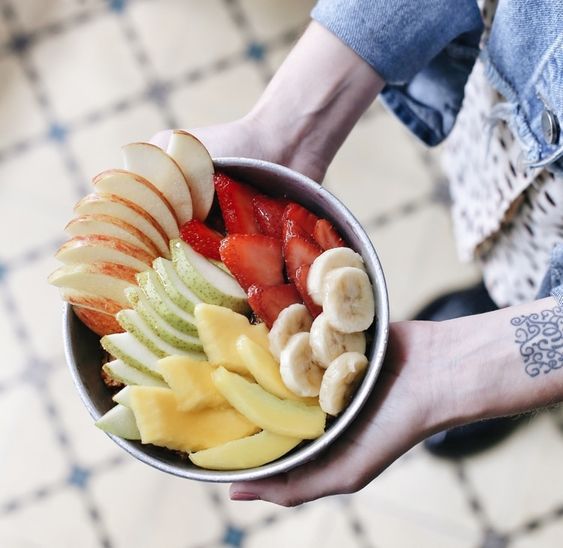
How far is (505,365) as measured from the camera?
63 centimetres

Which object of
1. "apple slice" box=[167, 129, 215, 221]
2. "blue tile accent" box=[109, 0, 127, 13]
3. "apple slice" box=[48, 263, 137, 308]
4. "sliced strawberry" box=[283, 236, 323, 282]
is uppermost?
"blue tile accent" box=[109, 0, 127, 13]

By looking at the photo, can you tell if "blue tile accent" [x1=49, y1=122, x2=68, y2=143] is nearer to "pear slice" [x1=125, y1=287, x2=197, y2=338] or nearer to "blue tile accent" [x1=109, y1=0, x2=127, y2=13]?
"blue tile accent" [x1=109, y1=0, x2=127, y2=13]

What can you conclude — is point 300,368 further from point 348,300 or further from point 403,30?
point 403,30

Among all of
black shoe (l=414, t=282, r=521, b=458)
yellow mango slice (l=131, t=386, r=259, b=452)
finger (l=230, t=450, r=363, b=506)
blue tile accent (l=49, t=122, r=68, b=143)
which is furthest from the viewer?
blue tile accent (l=49, t=122, r=68, b=143)

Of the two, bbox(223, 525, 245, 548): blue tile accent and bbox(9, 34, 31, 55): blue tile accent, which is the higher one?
bbox(9, 34, 31, 55): blue tile accent

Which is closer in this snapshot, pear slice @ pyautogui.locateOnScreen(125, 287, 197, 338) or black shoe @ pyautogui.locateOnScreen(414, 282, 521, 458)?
pear slice @ pyautogui.locateOnScreen(125, 287, 197, 338)

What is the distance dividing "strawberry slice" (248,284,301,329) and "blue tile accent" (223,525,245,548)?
0.78m

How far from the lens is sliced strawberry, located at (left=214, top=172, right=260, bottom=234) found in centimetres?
61

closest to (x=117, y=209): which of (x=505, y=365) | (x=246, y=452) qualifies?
(x=246, y=452)

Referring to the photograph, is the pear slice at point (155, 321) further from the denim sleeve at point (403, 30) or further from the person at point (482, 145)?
the denim sleeve at point (403, 30)

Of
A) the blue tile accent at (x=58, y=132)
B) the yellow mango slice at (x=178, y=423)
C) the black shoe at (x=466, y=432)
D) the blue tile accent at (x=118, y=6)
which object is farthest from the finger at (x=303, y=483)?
the blue tile accent at (x=118, y=6)

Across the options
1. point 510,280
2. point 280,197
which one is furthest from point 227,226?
point 510,280

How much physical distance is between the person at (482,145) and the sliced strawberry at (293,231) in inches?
4.9

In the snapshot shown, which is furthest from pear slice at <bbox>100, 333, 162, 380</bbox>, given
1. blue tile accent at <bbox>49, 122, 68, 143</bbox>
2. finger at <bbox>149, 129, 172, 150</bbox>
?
blue tile accent at <bbox>49, 122, 68, 143</bbox>
